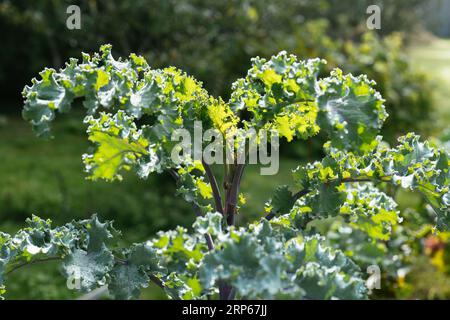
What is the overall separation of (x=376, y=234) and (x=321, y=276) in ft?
2.30

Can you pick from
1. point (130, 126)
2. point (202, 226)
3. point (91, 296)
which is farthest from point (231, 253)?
point (91, 296)

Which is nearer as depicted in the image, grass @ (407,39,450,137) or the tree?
the tree

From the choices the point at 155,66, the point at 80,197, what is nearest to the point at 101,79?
the point at 80,197

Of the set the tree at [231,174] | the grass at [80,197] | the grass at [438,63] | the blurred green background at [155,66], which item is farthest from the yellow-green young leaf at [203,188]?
the grass at [438,63]

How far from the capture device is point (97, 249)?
5.71ft

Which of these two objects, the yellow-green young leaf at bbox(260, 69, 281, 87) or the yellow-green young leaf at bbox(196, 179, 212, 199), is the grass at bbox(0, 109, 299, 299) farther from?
the yellow-green young leaf at bbox(260, 69, 281, 87)

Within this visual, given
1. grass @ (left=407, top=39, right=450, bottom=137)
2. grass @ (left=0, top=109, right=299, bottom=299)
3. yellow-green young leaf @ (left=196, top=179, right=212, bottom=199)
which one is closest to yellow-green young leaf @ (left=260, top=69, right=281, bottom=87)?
yellow-green young leaf @ (left=196, top=179, right=212, bottom=199)

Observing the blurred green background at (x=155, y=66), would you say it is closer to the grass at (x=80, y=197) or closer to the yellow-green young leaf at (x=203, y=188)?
the grass at (x=80, y=197)

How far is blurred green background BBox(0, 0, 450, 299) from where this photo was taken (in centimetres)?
434

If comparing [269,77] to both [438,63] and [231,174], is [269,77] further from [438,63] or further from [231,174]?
[438,63]

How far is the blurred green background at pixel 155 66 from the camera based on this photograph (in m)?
4.34

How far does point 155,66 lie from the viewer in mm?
6160

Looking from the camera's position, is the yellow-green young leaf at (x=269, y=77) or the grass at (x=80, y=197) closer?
the yellow-green young leaf at (x=269, y=77)

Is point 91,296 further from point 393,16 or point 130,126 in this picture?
point 393,16
